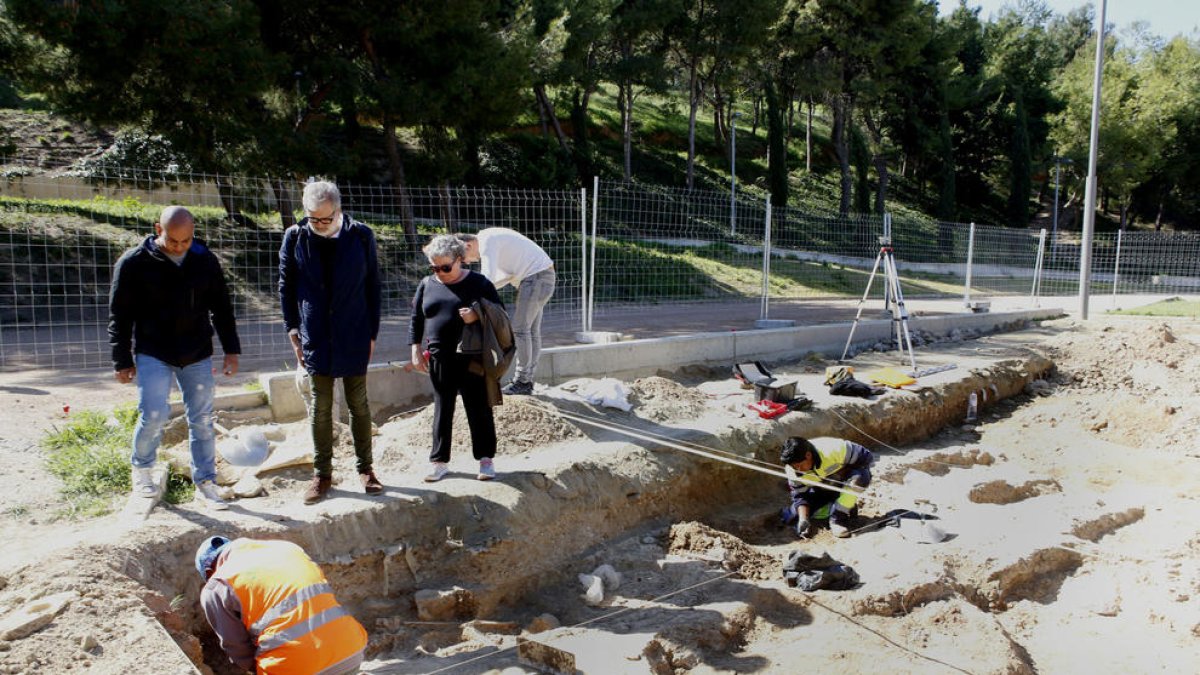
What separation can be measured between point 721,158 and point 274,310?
29.0 metres

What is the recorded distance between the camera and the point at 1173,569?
6066 millimetres

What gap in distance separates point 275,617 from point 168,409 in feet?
6.30

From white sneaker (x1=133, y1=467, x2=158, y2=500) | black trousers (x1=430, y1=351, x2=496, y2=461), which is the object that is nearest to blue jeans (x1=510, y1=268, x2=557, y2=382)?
black trousers (x1=430, y1=351, x2=496, y2=461)

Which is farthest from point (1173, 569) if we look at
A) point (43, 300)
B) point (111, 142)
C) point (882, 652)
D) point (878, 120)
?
point (878, 120)

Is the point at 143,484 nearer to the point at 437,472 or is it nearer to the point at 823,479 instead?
the point at 437,472

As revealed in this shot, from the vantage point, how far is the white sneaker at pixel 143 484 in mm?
4758

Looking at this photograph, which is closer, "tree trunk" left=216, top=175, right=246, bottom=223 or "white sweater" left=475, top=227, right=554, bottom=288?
"white sweater" left=475, top=227, right=554, bottom=288

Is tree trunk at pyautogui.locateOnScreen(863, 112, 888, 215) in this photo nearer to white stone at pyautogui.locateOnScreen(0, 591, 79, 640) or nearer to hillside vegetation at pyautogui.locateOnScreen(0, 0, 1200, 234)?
hillside vegetation at pyautogui.locateOnScreen(0, 0, 1200, 234)

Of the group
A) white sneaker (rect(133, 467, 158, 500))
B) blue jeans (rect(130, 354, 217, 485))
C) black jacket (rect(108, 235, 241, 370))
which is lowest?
white sneaker (rect(133, 467, 158, 500))

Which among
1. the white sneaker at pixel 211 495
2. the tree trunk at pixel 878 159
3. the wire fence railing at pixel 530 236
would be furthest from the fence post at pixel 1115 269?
the white sneaker at pixel 211 495

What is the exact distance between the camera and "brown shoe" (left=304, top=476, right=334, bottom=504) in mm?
5090

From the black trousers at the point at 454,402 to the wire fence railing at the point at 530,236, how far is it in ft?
10.7

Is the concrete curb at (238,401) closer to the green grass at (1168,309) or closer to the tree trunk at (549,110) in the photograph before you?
the green grass at (1168,309)

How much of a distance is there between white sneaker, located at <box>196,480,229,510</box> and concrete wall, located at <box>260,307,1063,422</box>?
194 cm
